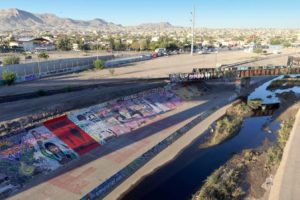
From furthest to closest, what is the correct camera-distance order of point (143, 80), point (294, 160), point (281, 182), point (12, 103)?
point (143, 80)
point (12, 103)
point (294, 160)
point (281, 182)

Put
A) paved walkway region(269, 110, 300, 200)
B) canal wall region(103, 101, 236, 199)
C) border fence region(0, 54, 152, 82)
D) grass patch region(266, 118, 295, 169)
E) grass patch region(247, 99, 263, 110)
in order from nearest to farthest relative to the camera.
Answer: paved walkway region(269, 110, 300, 200) < canal wall region(103, 101, 236, 199) < grass patch region(266, 118, 295, 169) < grass patch region(247, 99, 263, 110) < border fence region(0, 54, 152, 82)

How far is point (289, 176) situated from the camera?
32.6 metres

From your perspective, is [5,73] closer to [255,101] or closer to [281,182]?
[255,101]

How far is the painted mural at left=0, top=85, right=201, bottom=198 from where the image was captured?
33688 millimetres

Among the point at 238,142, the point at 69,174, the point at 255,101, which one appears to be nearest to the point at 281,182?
the point at 238,142

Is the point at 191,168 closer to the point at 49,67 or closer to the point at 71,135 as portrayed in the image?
the point at 71,135

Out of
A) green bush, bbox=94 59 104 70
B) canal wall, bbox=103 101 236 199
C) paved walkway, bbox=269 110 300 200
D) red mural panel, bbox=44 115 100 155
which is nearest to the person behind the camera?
paved walkway, bbox=269 110 300 200

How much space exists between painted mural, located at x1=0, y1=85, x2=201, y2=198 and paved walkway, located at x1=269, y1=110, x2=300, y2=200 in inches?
875

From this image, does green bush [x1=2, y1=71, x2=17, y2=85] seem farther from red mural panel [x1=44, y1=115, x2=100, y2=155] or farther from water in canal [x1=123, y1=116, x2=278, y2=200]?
water in canal [x1=123, y1=116, x2=278, y2=200]

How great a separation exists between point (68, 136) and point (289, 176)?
27.6 metres

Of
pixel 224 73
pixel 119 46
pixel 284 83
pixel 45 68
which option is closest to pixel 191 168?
pixel 224 73

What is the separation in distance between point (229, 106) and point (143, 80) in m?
22.6

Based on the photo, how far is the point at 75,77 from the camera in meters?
81.9

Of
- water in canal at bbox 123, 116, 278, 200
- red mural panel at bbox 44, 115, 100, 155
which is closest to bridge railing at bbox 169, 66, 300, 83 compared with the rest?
water in canal at bbox 123, 116, 278, 200
